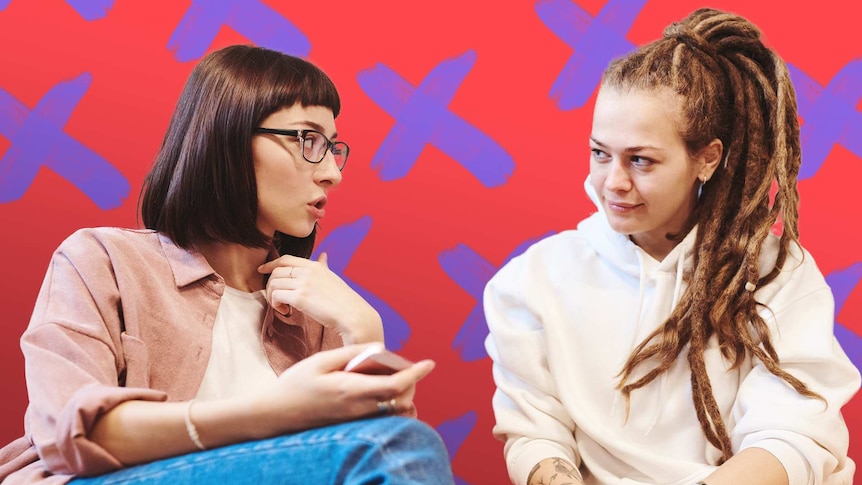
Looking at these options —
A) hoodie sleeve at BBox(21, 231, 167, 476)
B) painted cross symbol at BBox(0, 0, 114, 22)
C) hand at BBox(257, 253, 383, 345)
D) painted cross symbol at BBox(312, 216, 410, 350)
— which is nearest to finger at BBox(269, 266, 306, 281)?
hand at BBox(257, 253, 383, 345)

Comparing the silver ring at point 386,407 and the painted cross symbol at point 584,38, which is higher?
the painted cross symbol at point 584,38

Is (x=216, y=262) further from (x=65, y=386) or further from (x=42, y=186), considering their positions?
(x=42, y=186)

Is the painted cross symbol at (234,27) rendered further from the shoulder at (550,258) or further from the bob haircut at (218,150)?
the shoulder at (550,258)

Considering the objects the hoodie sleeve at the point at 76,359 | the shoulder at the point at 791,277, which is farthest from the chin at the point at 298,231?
the shoulder at the point at 791,277

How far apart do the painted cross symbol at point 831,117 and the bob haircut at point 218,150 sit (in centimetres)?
125

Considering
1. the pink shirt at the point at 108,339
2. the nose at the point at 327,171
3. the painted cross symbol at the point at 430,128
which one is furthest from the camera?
the painted cross symbol at the point at 430,128

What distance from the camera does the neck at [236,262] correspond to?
5.02 ft

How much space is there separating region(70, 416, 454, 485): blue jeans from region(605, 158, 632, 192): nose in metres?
0.66

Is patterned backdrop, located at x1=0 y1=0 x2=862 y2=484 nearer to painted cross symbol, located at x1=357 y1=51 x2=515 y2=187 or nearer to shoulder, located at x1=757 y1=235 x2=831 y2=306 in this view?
painted cross symbol, located at x1=357 y1=51 x2=515 y2=187

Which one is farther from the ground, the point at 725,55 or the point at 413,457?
the point at 725,55

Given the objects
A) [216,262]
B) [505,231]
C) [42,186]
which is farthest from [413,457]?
[42,186]

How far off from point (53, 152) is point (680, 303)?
4.54 ft

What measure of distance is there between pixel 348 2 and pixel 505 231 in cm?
65

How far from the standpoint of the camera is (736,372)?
161 cm
